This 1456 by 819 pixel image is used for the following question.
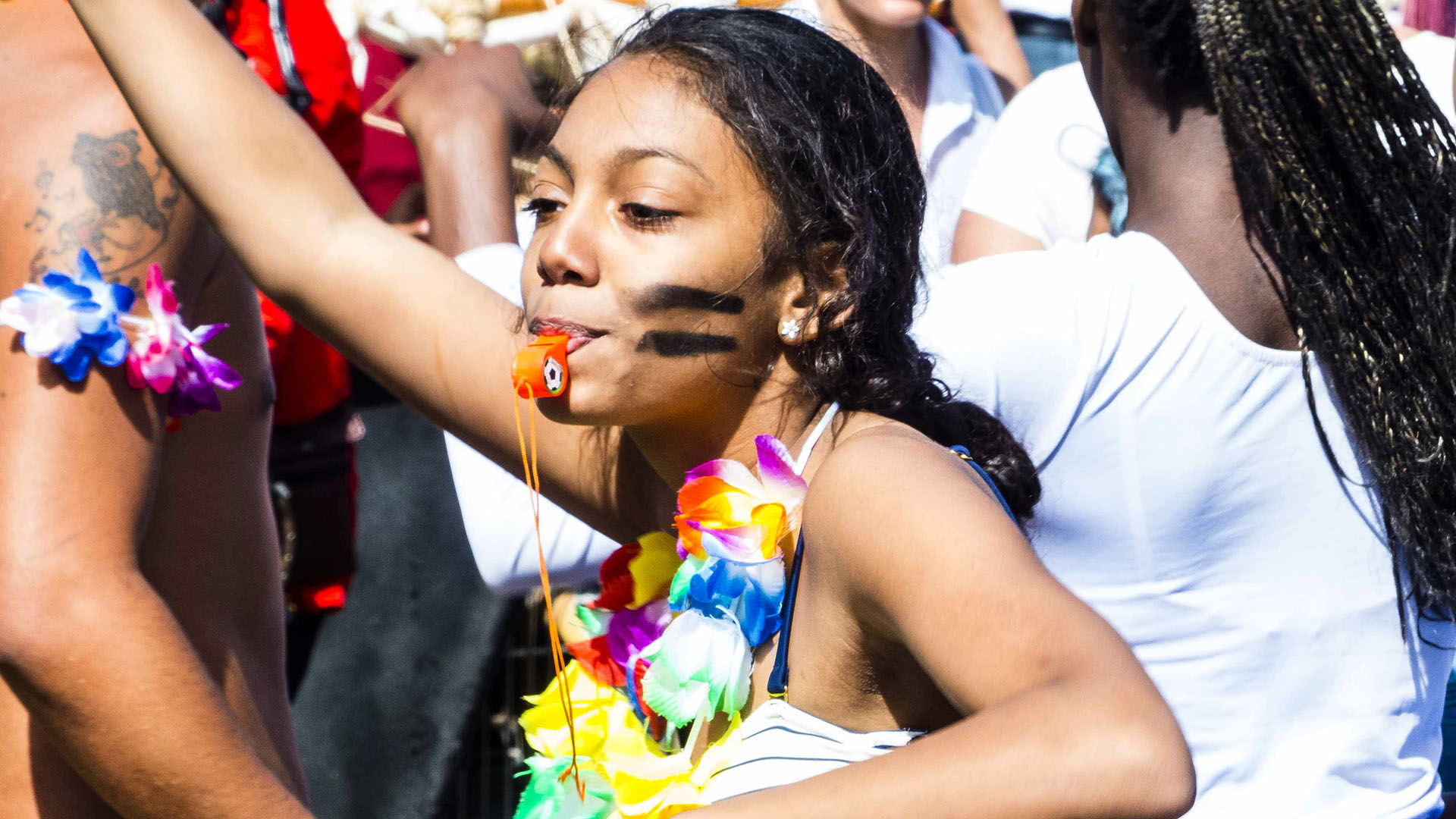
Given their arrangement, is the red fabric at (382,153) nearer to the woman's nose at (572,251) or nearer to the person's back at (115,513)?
the person's back at (115,513)

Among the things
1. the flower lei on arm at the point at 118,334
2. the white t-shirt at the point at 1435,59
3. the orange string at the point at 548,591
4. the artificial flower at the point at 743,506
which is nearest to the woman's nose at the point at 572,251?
the orange string at the point at 548,591

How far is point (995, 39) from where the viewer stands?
11.5 feet

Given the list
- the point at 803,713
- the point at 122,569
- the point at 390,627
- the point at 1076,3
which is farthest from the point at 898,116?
the point at 390,627

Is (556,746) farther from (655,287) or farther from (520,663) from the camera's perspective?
(520,663)

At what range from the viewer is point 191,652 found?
178cm

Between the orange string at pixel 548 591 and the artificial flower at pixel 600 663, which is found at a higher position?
the orange string at pixel 548 591

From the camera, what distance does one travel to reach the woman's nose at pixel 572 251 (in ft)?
4.74

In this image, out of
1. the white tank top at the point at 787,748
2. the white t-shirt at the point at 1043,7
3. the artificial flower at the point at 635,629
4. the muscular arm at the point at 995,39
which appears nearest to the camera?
the white tank top at the point at 787,748

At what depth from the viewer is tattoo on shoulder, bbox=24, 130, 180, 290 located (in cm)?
183

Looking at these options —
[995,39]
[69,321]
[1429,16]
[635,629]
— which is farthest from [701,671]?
[1429,16]

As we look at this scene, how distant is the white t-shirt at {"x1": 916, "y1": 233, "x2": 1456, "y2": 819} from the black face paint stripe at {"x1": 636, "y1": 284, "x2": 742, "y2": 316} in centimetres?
29

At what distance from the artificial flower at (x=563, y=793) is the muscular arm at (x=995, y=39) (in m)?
2.29

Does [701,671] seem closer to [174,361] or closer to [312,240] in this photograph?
[312,240]

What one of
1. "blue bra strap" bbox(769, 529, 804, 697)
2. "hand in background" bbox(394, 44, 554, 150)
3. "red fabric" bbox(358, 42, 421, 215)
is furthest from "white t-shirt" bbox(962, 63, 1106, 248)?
"red fabric" bbox(358, 42, 421, 215)
